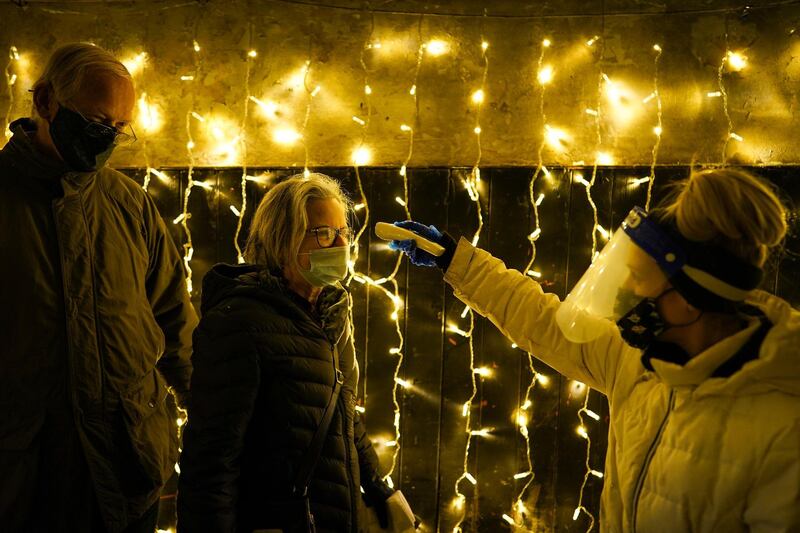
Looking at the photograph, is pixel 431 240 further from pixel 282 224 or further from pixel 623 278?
pixel 623 278

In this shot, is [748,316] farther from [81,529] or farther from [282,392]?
[81,529]

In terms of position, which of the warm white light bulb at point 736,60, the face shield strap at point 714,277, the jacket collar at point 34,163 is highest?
the warm white light bulb at point 736,60

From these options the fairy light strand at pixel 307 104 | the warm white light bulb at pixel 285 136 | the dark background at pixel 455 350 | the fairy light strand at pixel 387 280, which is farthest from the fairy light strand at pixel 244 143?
the fairy light strand at pixel 387 280

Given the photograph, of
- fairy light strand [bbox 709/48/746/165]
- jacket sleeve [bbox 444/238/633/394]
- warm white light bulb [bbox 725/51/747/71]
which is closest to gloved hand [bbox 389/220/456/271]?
jacket sleeve [bbox 444/238/633/394]

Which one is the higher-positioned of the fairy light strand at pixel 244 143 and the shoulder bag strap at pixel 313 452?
the fairy light strand at pixel 244 143

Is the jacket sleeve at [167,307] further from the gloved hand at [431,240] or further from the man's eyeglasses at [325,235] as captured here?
the gloved hand at [431,240]

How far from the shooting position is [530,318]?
4.78ft

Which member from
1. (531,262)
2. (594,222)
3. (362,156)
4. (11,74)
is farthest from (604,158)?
(11,74)

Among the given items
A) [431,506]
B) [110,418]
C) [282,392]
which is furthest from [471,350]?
[110,418]

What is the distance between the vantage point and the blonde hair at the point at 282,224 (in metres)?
1.41

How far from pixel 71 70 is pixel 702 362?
1717 mm

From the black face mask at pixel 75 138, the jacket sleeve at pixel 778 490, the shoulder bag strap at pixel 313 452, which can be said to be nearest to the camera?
the jacket sleeve at pixel 778 490

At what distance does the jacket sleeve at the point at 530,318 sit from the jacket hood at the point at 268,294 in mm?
357

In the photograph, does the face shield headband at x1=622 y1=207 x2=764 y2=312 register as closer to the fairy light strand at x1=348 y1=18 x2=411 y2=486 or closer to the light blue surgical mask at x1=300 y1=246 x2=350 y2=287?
the light blue surgical mask at x1=300 y1=246 x2=350 y2=287
